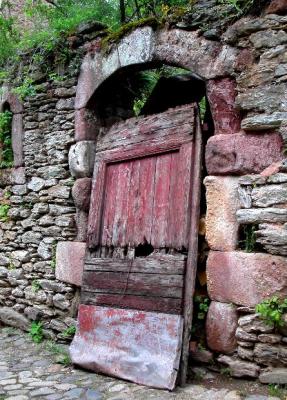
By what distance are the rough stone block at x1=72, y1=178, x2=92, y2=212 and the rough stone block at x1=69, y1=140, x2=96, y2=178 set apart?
9 centimetres

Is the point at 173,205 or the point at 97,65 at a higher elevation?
the point at 97,65

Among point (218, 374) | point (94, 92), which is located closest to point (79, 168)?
point (94, 92)

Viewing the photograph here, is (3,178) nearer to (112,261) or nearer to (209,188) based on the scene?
(112,261)

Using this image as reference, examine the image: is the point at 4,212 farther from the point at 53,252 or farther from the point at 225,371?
the point at 225,371

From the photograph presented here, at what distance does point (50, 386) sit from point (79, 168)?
6.84 feet

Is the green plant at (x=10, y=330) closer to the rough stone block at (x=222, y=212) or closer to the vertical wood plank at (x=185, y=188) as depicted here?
the vertical wood plank at (x=185, y=188)

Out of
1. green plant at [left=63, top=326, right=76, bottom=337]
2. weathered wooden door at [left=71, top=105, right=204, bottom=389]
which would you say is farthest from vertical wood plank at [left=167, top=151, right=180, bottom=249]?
green plant at [left=63, top=326, right=76, bottom=337]

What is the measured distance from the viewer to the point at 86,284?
13.6ft

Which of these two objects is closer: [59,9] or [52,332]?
[52,332]

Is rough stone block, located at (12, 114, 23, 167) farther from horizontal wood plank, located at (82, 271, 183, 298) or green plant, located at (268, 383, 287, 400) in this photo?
green plant, located at (268, 383, 287, 400)

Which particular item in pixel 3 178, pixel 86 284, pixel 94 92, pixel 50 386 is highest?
pixel 94 92

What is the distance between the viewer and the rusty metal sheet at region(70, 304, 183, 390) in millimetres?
3322

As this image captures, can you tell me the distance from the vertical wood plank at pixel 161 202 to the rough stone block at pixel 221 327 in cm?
72

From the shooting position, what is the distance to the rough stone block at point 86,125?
14.9 ft
